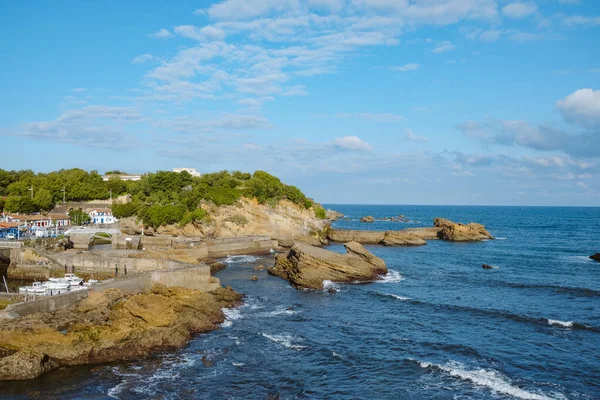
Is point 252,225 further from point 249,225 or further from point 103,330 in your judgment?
point 103,330

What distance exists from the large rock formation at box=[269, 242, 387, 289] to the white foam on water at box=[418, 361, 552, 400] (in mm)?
23494

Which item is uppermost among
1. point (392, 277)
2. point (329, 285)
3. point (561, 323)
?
point (392, 277)

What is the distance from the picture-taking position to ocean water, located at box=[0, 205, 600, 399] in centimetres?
2530

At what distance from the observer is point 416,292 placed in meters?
50.3

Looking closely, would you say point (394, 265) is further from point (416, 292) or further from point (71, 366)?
point (71, 366)

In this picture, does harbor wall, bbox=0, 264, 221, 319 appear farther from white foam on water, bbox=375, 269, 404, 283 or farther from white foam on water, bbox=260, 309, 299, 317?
white foam on water, bbox=375, 269, 404, 283

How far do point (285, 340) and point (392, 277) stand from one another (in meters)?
28.1

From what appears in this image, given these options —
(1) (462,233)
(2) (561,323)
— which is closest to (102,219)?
(1) (462,233)

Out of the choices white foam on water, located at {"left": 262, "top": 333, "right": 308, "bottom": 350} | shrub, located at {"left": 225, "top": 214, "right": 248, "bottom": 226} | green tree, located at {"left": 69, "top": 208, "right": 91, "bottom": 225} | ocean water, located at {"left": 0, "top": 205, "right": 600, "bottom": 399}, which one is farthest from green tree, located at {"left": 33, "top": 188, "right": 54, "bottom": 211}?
A: white foam on water, located at {"left": 262, "top": 333, "right": 308, "bottom": 350}

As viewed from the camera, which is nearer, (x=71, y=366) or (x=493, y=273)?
(x=71, y=366)

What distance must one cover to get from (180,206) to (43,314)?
62.2m

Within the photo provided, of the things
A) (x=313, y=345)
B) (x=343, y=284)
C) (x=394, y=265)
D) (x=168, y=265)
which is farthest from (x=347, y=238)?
(x=313, y=345)

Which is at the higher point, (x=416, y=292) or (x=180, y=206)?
(x=180, y=206)

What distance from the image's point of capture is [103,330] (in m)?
29.9
